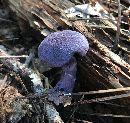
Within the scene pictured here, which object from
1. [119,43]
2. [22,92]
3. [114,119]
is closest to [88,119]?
[114,119]

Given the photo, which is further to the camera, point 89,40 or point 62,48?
point 89,40

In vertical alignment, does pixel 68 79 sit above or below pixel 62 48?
below

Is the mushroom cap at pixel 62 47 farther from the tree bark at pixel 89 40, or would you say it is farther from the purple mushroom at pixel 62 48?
the tree bark at pixel 89 40

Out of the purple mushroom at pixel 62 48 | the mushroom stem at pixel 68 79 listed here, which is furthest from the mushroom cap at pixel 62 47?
the mushroom stem at pixel 68 79

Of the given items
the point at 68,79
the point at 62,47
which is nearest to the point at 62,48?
the point at 62,47

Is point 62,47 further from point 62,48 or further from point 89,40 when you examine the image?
point 89,40

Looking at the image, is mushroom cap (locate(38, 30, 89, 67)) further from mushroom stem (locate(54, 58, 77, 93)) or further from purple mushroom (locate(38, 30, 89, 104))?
mushroom stem (locate(54, 58, 77, 93))

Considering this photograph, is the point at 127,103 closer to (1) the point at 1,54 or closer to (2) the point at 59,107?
(2) the point at 59,107

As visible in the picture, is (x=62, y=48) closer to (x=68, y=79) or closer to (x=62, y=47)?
(x=62, y=47)

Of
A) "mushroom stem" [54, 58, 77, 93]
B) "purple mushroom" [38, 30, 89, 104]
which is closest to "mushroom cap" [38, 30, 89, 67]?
"purple mushroom" [38, 30, 89, 104]
